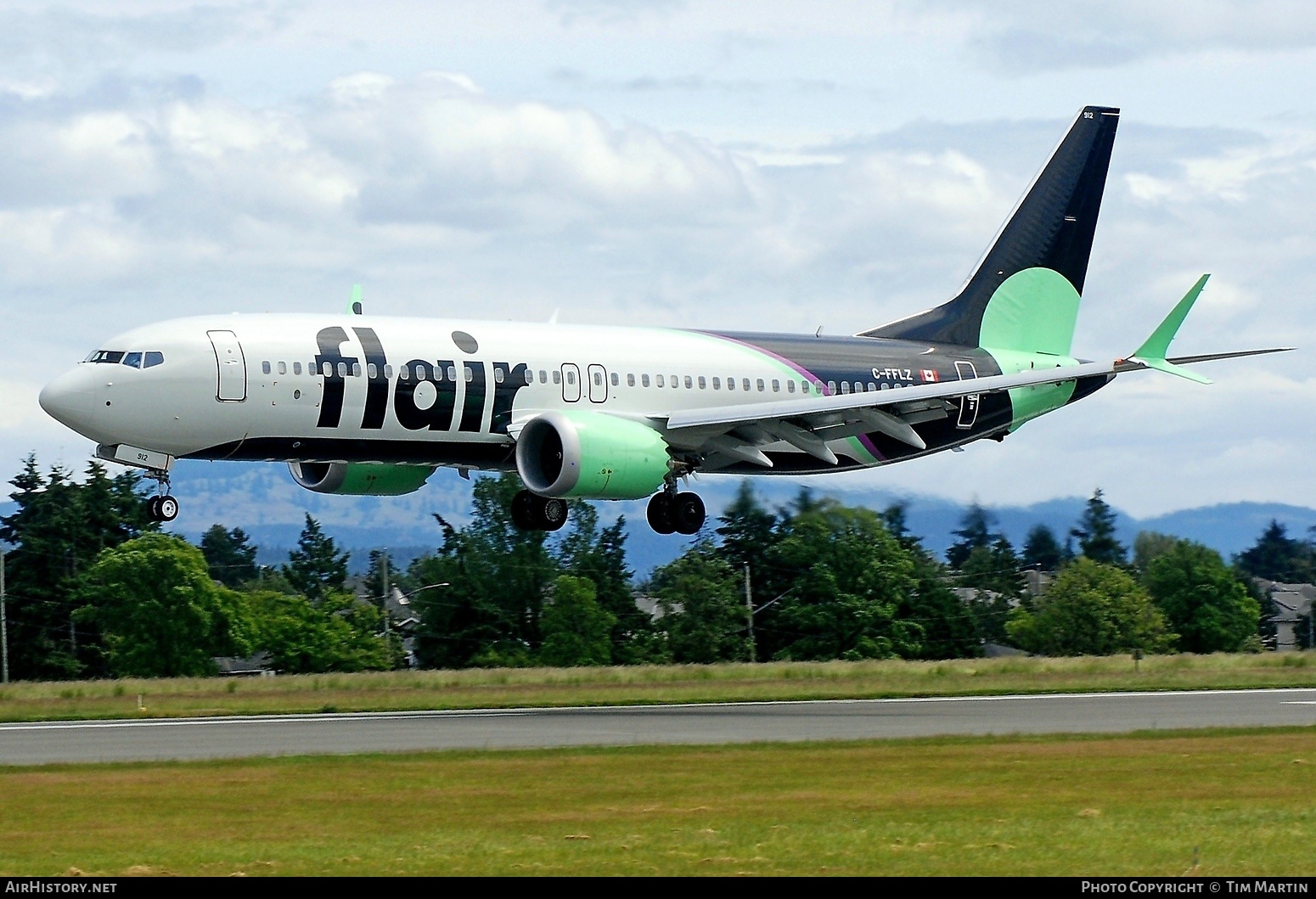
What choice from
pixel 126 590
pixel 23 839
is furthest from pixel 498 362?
pixel 126 590

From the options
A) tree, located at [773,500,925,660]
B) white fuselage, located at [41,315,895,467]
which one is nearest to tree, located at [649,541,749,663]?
tree, located at [773,500,925,660]

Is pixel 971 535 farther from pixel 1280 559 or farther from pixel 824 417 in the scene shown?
pixel 1280 559

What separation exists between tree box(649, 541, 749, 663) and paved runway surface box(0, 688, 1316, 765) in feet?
132

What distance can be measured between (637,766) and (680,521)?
1761 cm

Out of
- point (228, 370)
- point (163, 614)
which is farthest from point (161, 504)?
point (163, 614)

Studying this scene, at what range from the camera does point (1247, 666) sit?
6375cm

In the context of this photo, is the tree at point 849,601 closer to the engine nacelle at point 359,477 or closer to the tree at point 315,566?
the engine nacelle at point 359,477

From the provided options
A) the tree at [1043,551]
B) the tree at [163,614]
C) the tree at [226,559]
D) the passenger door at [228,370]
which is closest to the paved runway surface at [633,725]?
the passenger door at [228,370]

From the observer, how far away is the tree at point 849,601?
83.9 meters

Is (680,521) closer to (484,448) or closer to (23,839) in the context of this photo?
(484,448)

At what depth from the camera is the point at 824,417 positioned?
158 feet

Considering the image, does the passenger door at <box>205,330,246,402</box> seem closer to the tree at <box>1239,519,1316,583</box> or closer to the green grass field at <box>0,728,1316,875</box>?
the green grass field at <box>0,728,1316,875</box>

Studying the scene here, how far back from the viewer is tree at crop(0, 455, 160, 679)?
98375mm

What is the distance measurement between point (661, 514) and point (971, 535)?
41.2 m
